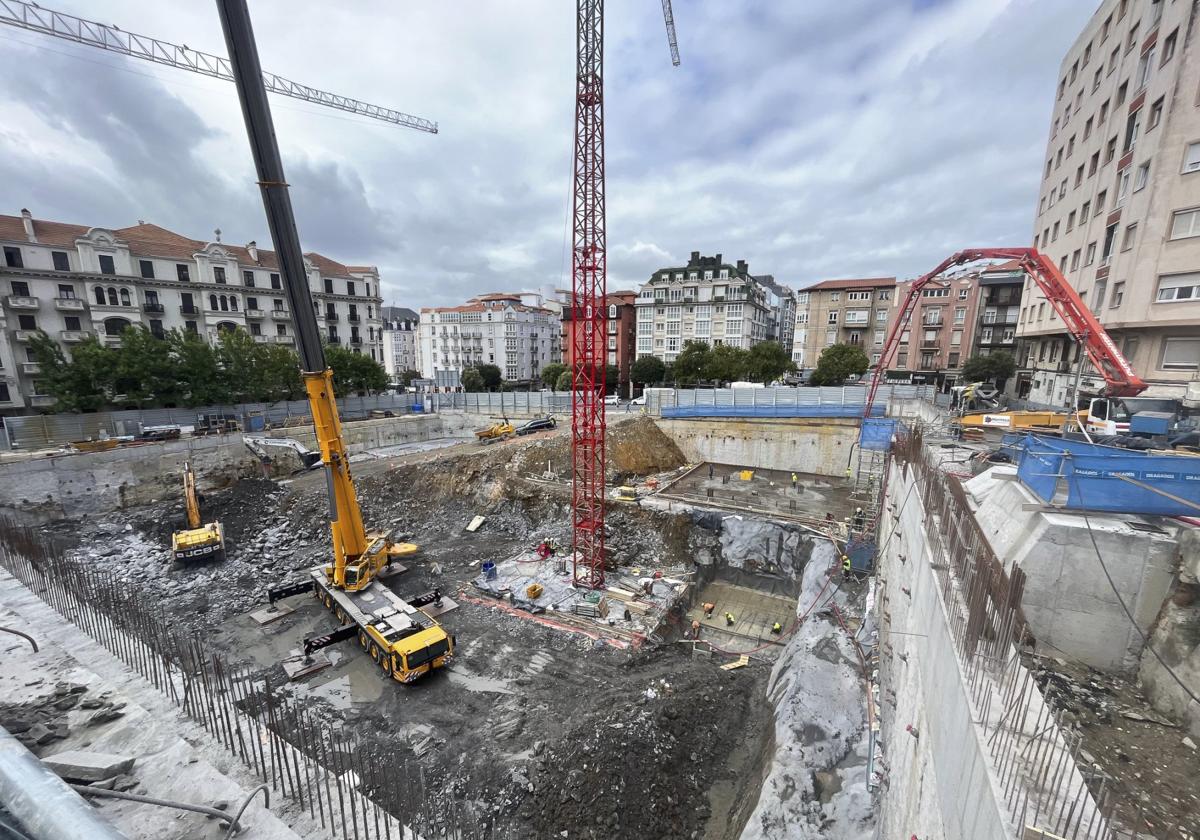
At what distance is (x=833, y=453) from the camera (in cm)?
3039

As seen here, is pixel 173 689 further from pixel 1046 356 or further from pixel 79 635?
pixel 1046 356

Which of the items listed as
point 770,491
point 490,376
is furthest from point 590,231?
point 490,376

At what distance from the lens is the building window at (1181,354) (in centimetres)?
1827

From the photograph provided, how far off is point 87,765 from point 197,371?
37.8 metres

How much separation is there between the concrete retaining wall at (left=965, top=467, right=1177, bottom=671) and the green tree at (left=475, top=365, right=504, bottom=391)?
5687 cm

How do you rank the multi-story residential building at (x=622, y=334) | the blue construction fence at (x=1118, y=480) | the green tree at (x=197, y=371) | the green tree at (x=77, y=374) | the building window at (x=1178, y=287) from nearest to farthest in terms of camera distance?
the blue construction fence at (x=1118, y=480)
the building window at (x=1178, y=287)
the green tree at (x=77, y=374)
the green tree at (x=197, y=371)
the multi-story residential building at (x=622, y=334)

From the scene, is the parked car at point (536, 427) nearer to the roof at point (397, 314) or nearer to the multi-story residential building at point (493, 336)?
the multi-story residential building at point (493, 336)

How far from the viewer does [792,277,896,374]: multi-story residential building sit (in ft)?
170

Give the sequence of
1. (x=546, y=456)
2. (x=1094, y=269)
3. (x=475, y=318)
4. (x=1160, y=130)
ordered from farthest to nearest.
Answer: (x=475, y=318)
(x=546, y=456)
(x=1094, y=269)
(x=1160, y=130)

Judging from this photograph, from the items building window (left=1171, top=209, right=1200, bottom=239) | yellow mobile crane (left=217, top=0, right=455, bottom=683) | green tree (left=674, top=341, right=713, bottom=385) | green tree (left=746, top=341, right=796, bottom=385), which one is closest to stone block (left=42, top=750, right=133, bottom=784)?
yellow mobile crane (left=217, top=0, right=455, bottom=683)

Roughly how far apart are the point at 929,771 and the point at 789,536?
50.9 ft

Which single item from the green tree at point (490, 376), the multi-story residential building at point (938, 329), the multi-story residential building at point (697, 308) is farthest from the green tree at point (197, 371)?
the multi-story residential building at point (938, 329)

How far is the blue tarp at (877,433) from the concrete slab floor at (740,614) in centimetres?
1042

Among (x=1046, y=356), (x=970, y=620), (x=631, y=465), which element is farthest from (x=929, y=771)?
(x=1046, y=356)
